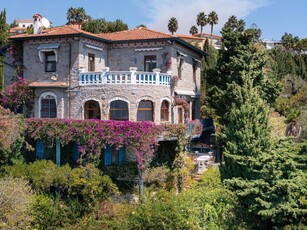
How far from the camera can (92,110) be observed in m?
24.4

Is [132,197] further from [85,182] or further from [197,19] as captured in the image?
[197,19]

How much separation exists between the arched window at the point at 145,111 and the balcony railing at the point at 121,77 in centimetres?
151

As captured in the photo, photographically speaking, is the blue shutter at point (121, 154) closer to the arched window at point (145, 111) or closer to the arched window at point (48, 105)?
the arched window at point (145, 111)

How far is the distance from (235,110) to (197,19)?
67329 mm

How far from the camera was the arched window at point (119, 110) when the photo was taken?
23.1 m

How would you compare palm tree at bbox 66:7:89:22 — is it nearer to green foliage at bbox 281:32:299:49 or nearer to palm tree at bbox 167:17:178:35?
palm tree at bbox 167:17:178:35

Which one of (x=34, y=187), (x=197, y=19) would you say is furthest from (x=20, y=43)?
(x=197, y=19)

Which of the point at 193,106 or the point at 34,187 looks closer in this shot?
the point at 34,187

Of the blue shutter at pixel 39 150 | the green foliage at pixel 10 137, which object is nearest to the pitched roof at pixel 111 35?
the green foliage at pixel 10 137

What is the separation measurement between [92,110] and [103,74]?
10.3 feet

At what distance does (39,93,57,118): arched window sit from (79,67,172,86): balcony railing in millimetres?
2837

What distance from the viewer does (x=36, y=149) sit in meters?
23.8

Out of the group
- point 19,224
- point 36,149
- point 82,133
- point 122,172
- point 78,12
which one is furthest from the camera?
point 78,12

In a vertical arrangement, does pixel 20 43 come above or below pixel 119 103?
above
